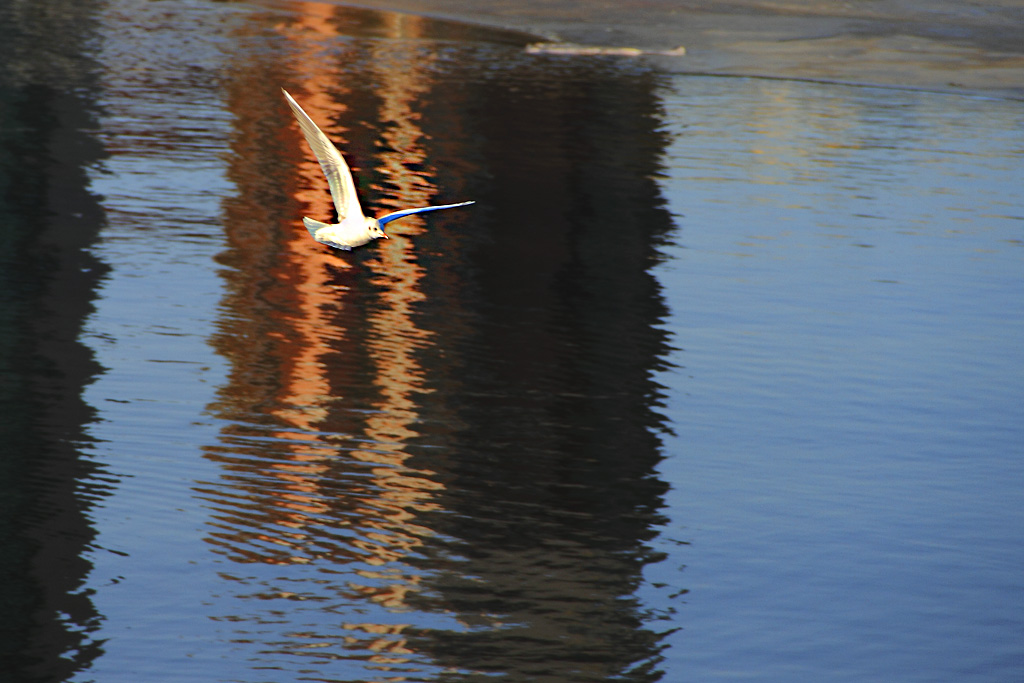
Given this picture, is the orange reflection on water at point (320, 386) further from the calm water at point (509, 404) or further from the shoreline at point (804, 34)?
the shoreline at point (804, 34)

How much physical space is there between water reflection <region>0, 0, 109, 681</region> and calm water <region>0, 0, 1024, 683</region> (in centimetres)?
2

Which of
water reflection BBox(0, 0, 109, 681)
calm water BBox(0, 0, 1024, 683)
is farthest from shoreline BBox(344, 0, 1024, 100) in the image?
water reflection BBox(0, 0, 109, 681)

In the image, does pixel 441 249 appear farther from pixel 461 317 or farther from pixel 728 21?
pixel 728 21

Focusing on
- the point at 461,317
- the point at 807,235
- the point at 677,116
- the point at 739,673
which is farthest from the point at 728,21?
the point at 739,673

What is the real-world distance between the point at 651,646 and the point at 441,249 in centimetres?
500

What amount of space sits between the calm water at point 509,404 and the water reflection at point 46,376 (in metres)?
0.02

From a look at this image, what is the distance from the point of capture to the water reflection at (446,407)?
508cm

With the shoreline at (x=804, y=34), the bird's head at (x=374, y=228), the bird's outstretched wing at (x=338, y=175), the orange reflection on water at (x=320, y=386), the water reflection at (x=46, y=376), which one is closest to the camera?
the water reflection at (x=46, y=376)

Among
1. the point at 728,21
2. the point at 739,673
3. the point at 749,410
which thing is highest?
the point at 728,21

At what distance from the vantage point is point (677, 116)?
13.7 metres

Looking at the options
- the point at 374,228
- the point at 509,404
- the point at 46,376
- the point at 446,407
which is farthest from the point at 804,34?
the point at 374,228

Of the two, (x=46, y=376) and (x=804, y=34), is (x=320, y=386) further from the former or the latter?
(x=804, y=34)

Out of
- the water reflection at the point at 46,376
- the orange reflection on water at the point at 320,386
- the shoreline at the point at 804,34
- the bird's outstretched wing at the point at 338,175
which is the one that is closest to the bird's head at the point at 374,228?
the bird's outstretched wing at the point at 338,175

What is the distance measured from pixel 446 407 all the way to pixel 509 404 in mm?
357
